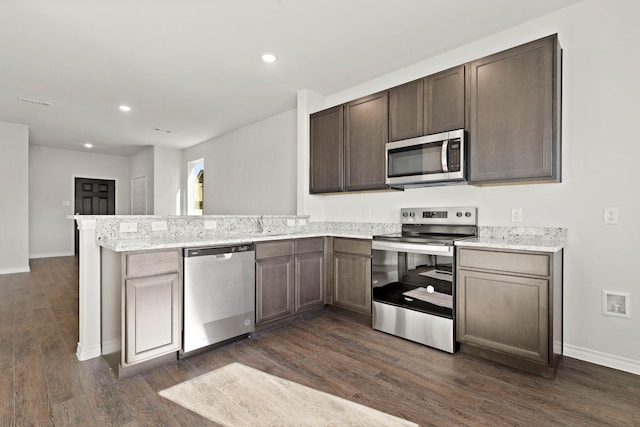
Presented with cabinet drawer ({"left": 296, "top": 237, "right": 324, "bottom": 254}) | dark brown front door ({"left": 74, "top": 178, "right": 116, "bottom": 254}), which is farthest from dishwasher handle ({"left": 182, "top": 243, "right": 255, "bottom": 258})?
dark brown front door ({"left": 74, "top": 178, "right": 116, "bottom": 254})

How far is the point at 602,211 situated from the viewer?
2244mm

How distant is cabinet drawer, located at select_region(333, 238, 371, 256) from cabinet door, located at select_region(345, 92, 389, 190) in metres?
0.60

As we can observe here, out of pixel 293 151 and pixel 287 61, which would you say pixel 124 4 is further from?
pixel 293 151

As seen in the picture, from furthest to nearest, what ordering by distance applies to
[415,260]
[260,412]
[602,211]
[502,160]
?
[415,260] → [502,160] → [602,211] → [260,412]

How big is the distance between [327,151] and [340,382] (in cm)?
253

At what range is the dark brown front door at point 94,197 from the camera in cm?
795

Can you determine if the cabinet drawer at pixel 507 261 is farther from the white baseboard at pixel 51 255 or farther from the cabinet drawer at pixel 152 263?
the white baseboard at pixel 51 255

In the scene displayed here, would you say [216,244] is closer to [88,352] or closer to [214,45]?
[88,352]

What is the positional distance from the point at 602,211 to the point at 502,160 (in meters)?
0.75

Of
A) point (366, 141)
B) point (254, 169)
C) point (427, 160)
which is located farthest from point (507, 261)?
point (254, 169)

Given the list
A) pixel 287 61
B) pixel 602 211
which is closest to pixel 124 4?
pixel 287 61

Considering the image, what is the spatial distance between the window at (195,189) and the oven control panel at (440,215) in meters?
5.48

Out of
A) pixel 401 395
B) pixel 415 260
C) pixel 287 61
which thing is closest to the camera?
pixel 401 395

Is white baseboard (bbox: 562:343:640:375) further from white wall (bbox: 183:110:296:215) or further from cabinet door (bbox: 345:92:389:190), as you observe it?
white wall (bbox: 183:110:296:215)
